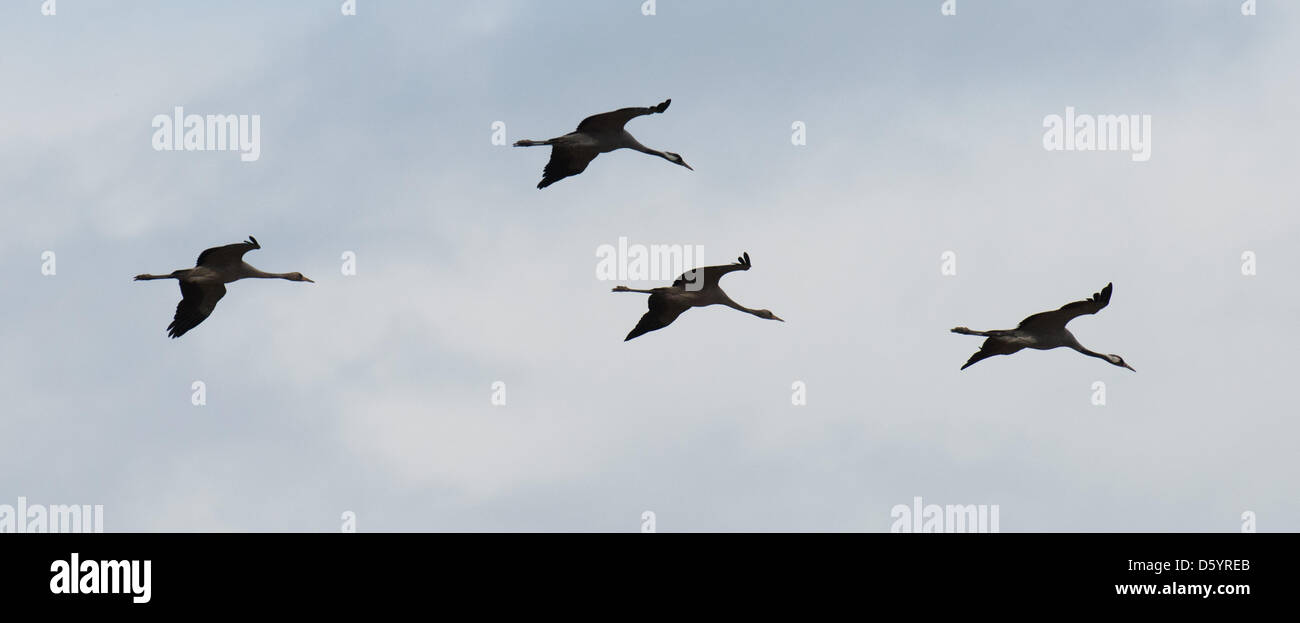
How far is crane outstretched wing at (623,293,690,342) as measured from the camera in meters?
42.2

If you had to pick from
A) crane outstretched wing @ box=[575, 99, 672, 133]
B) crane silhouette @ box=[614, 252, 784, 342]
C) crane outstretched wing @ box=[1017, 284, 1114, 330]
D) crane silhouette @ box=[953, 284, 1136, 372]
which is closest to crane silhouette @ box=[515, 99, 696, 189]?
crane outstretched wing @ box=[575, 99, 672, 133]

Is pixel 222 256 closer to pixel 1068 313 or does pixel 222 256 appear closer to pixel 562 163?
pixel 562 163

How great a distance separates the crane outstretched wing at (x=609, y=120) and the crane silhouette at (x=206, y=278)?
7378 millimetres

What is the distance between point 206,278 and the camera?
4144 centimetres

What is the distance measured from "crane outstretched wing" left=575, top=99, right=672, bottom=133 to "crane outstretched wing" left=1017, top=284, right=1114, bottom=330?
9.02 metres

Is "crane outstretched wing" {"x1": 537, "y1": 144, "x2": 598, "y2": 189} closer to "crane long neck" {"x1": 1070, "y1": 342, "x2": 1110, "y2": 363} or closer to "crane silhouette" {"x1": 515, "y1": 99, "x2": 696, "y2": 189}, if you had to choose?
"crane silhouette" {"x1": 515, "y1": 99, "x2": 696, "y2": 189}

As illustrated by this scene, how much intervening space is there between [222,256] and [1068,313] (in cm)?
1735

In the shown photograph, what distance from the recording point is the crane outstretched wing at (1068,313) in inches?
1507

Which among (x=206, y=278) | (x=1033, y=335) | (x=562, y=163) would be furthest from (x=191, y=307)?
(x=1033, y=335)

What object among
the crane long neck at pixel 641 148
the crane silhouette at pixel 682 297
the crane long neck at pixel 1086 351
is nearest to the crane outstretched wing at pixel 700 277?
the crane silhouette at pixel 682 297
